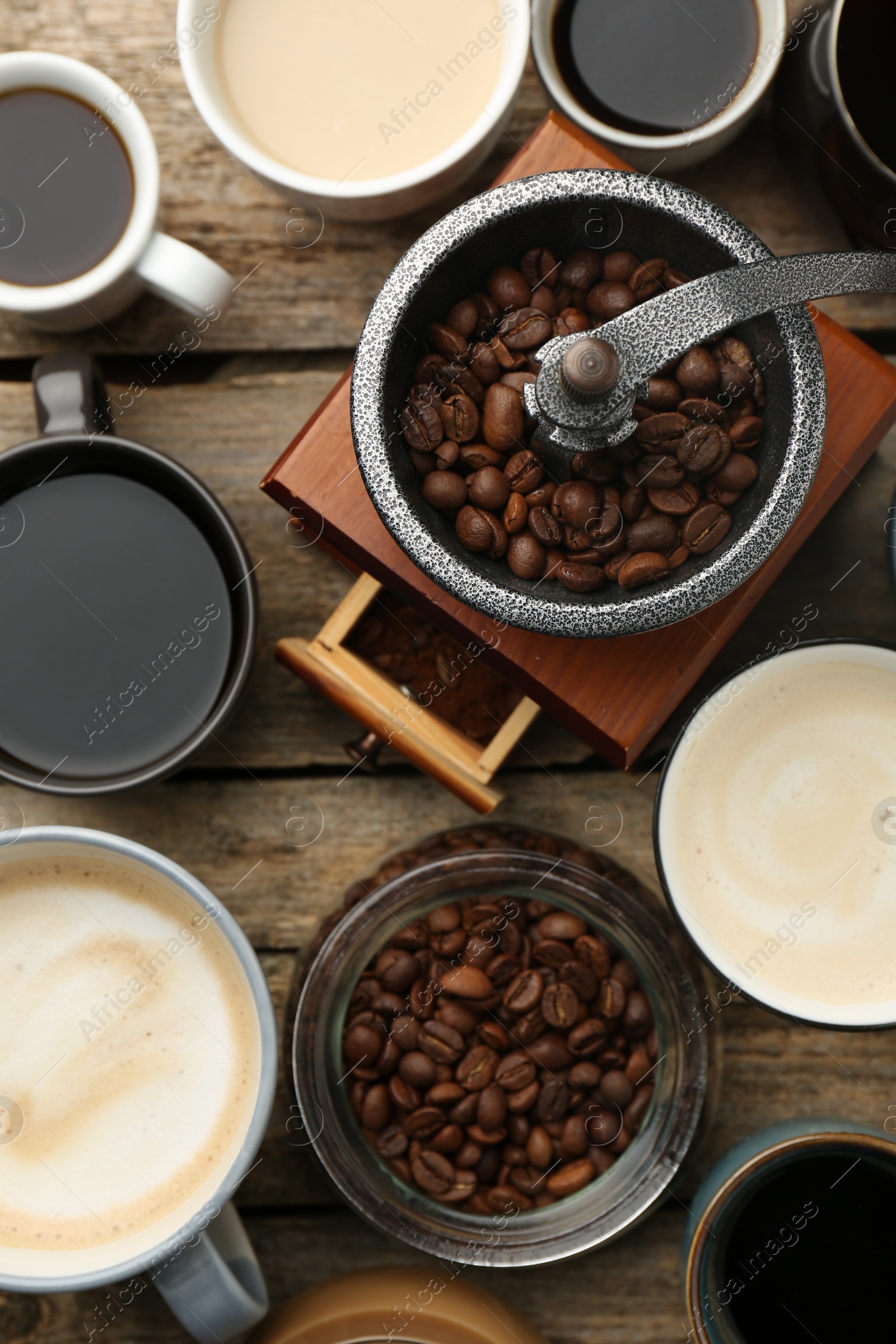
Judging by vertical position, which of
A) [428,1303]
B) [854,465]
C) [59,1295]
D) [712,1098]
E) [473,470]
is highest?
[854,465]

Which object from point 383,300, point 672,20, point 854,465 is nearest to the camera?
point 383,300

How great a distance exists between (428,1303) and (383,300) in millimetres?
788

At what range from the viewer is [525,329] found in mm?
795

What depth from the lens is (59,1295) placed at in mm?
1026

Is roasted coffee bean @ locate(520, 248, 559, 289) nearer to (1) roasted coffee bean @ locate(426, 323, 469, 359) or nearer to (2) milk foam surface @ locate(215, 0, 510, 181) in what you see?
(1) roasted coffee bean @ locate(426, 323, 469, 359)

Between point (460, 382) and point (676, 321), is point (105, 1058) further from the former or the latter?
point (676, 321)

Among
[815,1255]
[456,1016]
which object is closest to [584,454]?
[456,1016]

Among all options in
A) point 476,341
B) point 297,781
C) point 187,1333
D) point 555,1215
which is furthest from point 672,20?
point 187,1333

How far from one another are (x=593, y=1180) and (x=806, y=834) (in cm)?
35

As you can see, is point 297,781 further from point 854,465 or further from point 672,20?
point 672,20

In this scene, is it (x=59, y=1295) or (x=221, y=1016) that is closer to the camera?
(x=221, y=1016)

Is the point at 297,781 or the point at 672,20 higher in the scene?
the point at 672,20

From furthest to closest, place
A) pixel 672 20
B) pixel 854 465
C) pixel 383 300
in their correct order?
pixel 672 20, pixel 854 465, pixel 383 300

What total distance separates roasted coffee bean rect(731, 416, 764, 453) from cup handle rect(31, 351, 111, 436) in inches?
19.8
